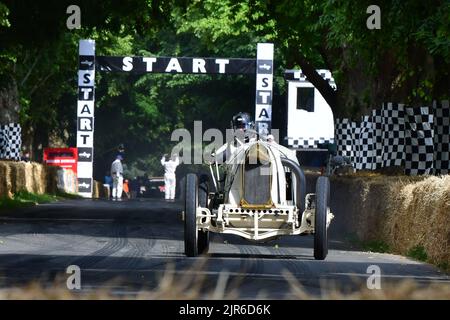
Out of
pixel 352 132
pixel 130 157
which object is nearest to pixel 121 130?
pixel 130 157

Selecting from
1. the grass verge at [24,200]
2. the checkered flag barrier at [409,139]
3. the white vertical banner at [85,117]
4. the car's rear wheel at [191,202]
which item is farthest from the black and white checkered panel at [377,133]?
the white vertical banner at [85,117]

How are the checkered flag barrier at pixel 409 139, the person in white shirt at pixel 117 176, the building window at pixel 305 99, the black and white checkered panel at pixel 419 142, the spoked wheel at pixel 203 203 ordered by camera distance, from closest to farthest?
the spoked wheel at pixel 203 203
the checkered flag barrier at pixel 409 139
the black and white checkered panel at pixel 419 142
the building window at pixel 305 99
the person in white shirt at pixel 117 176

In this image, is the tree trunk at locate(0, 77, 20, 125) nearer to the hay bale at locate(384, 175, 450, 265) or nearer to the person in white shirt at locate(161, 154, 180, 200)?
the person in white shirt at locate(161, 154, 180, 200)

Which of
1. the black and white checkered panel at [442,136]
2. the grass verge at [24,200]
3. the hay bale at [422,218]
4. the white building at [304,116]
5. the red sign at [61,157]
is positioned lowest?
the grass verge at [24,200]

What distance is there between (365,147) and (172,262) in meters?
13.5

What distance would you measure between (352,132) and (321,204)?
15077 millimetres

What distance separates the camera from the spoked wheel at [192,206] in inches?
632

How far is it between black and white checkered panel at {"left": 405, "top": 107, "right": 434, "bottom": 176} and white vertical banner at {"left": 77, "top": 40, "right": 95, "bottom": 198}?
24409 millimetres

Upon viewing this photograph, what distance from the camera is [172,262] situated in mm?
15547

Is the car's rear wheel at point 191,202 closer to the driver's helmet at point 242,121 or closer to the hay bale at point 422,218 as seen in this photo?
the driver's helmet at point 242,121

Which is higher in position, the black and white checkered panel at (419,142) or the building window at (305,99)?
the building window at (305,99)

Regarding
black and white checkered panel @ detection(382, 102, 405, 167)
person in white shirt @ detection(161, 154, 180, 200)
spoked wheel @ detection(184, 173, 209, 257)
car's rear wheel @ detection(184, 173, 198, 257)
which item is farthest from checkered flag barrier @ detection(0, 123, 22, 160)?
car's rear wheel @ detection(184, 173, 198, 257)

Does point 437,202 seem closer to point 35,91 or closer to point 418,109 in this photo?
point 418,109
